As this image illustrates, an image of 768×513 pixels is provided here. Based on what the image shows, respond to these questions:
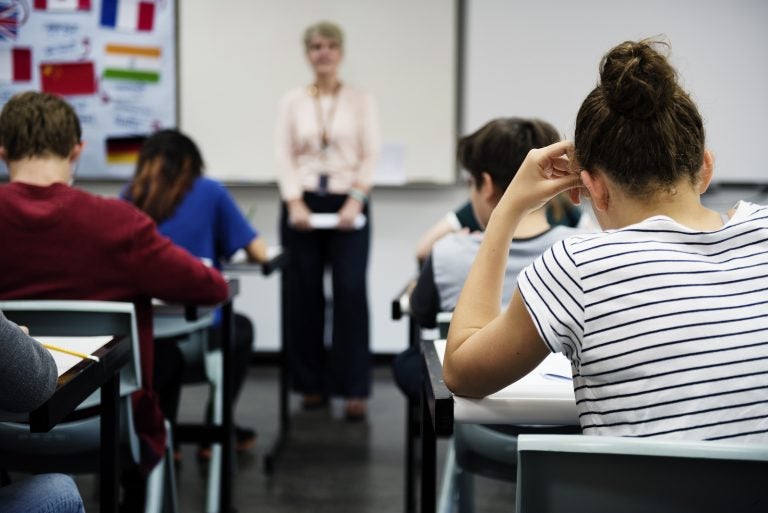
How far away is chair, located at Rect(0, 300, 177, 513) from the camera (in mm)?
1781

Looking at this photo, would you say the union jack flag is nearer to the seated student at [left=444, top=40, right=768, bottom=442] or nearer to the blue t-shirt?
the blue t-shirt

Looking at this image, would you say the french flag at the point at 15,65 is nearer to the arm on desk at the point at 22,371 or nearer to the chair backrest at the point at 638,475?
the arm on desk at the point at 22,371

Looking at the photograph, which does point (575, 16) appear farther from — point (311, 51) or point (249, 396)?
point (249, 396)

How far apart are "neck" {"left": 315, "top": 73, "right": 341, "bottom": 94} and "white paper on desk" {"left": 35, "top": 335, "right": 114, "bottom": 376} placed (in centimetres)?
255

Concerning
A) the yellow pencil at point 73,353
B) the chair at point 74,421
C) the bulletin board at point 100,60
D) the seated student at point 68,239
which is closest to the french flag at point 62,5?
the bulletin board at point 100,60

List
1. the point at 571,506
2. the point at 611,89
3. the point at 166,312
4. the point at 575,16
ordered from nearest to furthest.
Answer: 1. the point at 571,506
2. the point at 611,89
3. the point at 166,312
4. the point at 575,16

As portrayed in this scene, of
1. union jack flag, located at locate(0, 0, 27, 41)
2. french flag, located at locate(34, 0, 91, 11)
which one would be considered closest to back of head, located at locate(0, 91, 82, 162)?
french flag, located at locate(34, 0, 91, 11)

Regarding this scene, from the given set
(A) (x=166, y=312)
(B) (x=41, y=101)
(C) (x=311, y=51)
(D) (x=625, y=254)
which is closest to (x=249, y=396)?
(C) (x=311, y=51)

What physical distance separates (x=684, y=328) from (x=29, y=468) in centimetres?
150

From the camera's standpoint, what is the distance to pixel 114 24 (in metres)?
4.59

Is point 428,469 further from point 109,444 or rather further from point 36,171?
point 36,171

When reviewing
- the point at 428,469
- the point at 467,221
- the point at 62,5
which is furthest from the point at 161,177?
the point at 62,5

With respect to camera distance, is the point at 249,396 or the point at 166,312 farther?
the point at 249,396

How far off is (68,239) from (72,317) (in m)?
0.21
